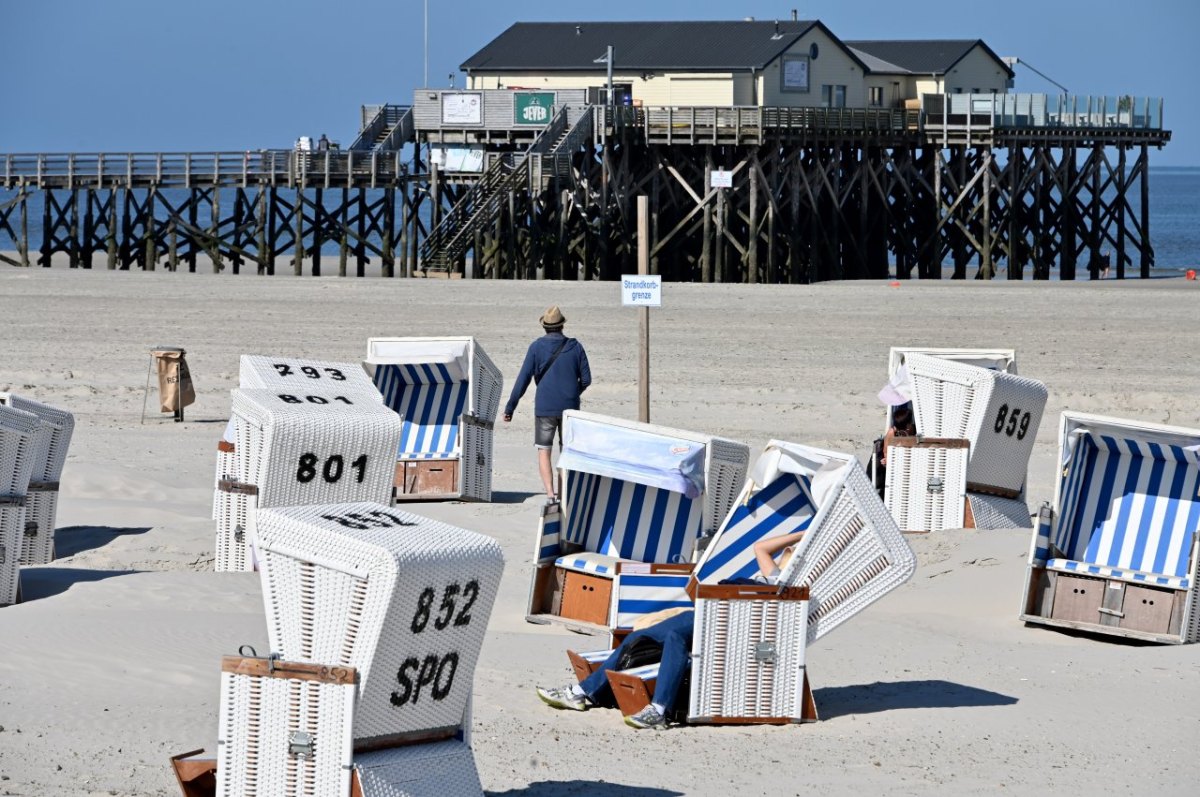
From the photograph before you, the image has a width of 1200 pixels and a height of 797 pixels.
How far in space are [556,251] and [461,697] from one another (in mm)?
29580

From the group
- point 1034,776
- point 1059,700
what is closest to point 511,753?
point 1034,776

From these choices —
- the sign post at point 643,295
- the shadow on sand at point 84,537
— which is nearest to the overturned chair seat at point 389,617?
the shadow on sand at point 84,537

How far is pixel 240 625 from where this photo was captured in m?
8.31

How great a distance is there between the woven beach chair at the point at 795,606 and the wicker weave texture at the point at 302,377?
2946 millimetres

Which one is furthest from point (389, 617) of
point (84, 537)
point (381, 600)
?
point (84, 537)

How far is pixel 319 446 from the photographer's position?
29.4 ft

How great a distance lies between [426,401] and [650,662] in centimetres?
619

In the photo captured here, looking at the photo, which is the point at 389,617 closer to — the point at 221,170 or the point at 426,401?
the point at 426,401

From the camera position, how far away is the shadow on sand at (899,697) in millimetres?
7277

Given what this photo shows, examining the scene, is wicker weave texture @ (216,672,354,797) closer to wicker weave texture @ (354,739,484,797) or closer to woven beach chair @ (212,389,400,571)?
wicker weave texture @ (354,739,484,797)

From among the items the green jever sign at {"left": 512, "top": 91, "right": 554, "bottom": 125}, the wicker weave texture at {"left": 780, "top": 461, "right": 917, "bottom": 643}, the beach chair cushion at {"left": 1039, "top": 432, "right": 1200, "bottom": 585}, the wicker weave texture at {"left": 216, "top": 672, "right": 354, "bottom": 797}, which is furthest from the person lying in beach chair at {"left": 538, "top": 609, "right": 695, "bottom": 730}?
the green jever sign at {"left": 512, "top": 91, "right": 554, "bottom": 125}

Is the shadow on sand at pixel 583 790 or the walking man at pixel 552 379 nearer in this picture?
the shadow on sand at pixel 583 790

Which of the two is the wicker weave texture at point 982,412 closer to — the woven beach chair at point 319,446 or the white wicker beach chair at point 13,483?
the woven beach chair at point 319,446

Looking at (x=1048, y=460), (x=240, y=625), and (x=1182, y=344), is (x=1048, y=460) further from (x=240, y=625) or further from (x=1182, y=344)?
(x=240, y=625)
